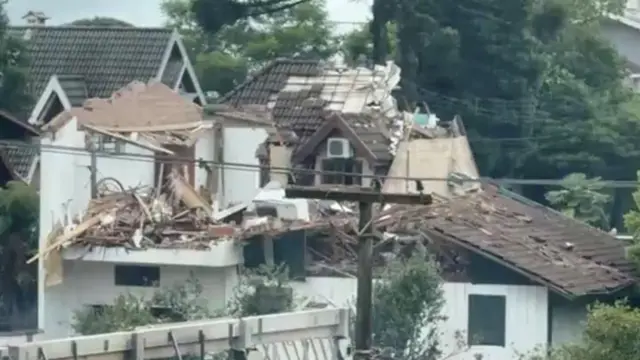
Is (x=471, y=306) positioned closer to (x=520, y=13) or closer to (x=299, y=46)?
(x=520, y=13)

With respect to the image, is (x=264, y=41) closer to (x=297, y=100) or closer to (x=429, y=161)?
(x=297, y=100)

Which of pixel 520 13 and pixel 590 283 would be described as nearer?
pixel 590 283

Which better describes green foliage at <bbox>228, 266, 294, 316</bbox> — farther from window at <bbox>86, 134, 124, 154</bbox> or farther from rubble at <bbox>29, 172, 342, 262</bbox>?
window at <bbox>86, 134, 124, 154</bbox>

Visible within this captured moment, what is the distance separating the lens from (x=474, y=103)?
42969 mm

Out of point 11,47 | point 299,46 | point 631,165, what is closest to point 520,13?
point 631,165

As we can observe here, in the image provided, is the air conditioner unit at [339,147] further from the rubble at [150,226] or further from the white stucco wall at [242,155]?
the rubble at [150,226]

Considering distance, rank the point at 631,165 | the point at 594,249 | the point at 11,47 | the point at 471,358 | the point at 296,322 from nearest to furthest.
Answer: the point at 296,322 < the point at 471,358 < the point at 594,249 < the point at 11,47 < the point at 631,165

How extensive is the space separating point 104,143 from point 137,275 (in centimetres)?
206

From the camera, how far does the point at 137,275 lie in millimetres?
27531

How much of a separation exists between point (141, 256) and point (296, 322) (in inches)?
293

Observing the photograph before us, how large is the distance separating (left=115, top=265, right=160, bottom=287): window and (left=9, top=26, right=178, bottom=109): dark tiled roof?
10.3 metres

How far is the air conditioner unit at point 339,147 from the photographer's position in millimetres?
30125

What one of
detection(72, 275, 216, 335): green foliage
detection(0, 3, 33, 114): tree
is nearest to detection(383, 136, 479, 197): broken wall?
detection(72, 275, 216, 335): green foliage

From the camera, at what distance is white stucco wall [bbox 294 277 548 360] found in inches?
1030
